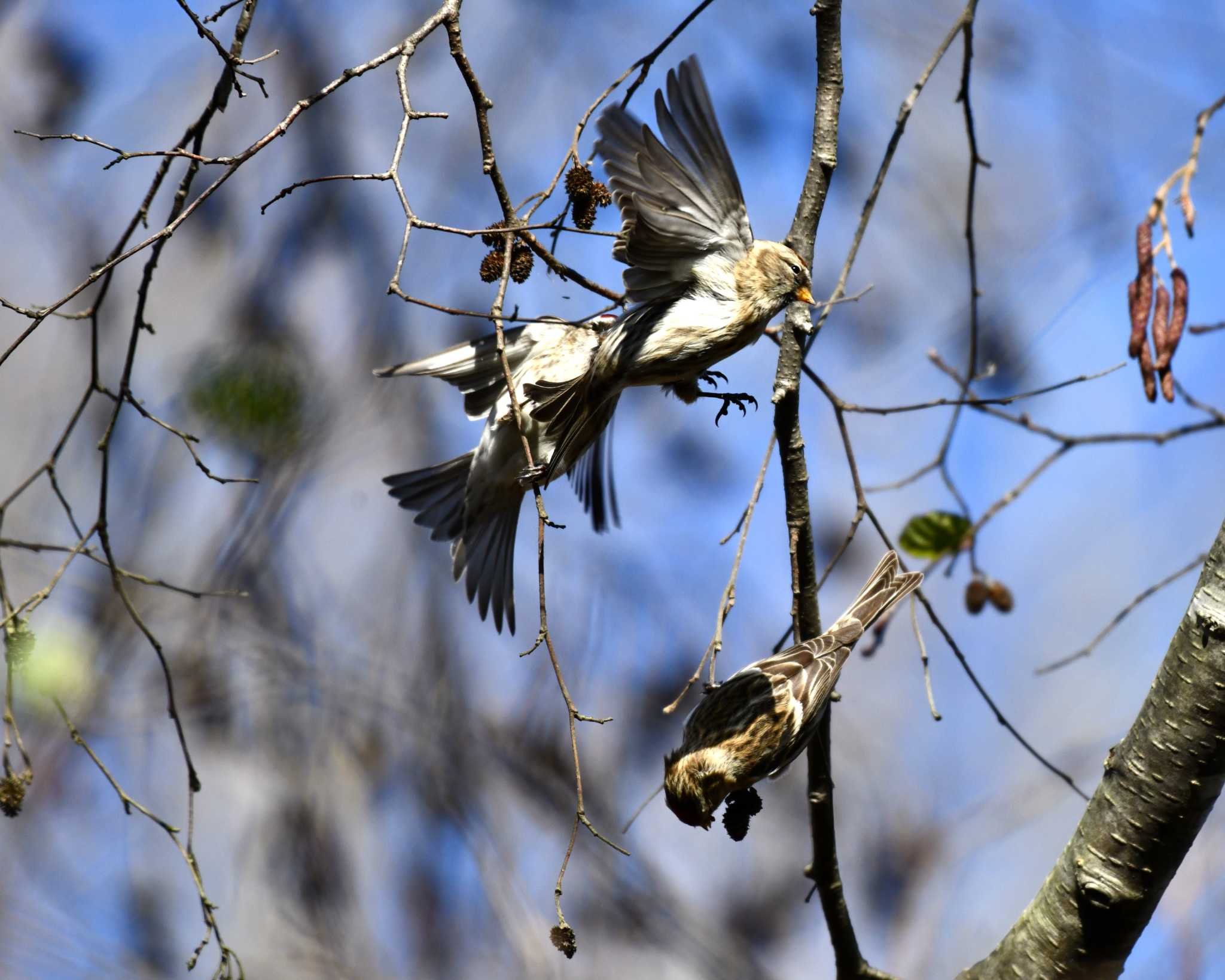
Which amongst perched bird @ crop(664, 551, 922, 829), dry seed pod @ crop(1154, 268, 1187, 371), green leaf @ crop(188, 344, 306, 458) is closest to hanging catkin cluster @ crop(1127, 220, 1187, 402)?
dry seed pod @ crop(1154, 268, 1187, 371)

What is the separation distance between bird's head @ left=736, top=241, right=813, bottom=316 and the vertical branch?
98 millimetres

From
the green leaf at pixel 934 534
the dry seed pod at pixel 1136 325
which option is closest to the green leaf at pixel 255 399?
the green leaf at pixel 934 534

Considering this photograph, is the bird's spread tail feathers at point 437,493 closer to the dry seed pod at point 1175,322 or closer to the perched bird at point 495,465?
the perched bird at point 495,465

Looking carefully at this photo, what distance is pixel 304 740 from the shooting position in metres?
4.96

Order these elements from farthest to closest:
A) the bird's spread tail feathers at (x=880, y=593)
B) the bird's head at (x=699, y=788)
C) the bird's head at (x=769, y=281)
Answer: the bird's spread tail feathers at (x=880, y=593) < the bird's head at (x=699, y=788) < the bird's head at (x=769, y=281)

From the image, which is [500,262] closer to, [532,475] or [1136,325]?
[532,475]

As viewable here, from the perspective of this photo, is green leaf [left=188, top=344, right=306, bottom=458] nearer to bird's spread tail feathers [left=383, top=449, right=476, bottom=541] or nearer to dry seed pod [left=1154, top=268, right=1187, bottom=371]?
bird's spread tail feathers [left=383, top=449, right=476, bottom=541]

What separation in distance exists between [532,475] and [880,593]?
1.69 metres

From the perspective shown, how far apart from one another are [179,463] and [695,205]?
3.24 metres

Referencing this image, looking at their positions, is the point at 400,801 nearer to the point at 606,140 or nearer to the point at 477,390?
the point at 477,390

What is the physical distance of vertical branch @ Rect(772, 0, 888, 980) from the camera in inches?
89.1

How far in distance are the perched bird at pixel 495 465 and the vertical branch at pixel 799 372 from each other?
1.91ft

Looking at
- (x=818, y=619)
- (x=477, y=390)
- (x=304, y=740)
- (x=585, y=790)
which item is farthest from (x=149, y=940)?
(x=818, y=619)

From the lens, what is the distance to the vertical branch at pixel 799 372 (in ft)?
7.43
